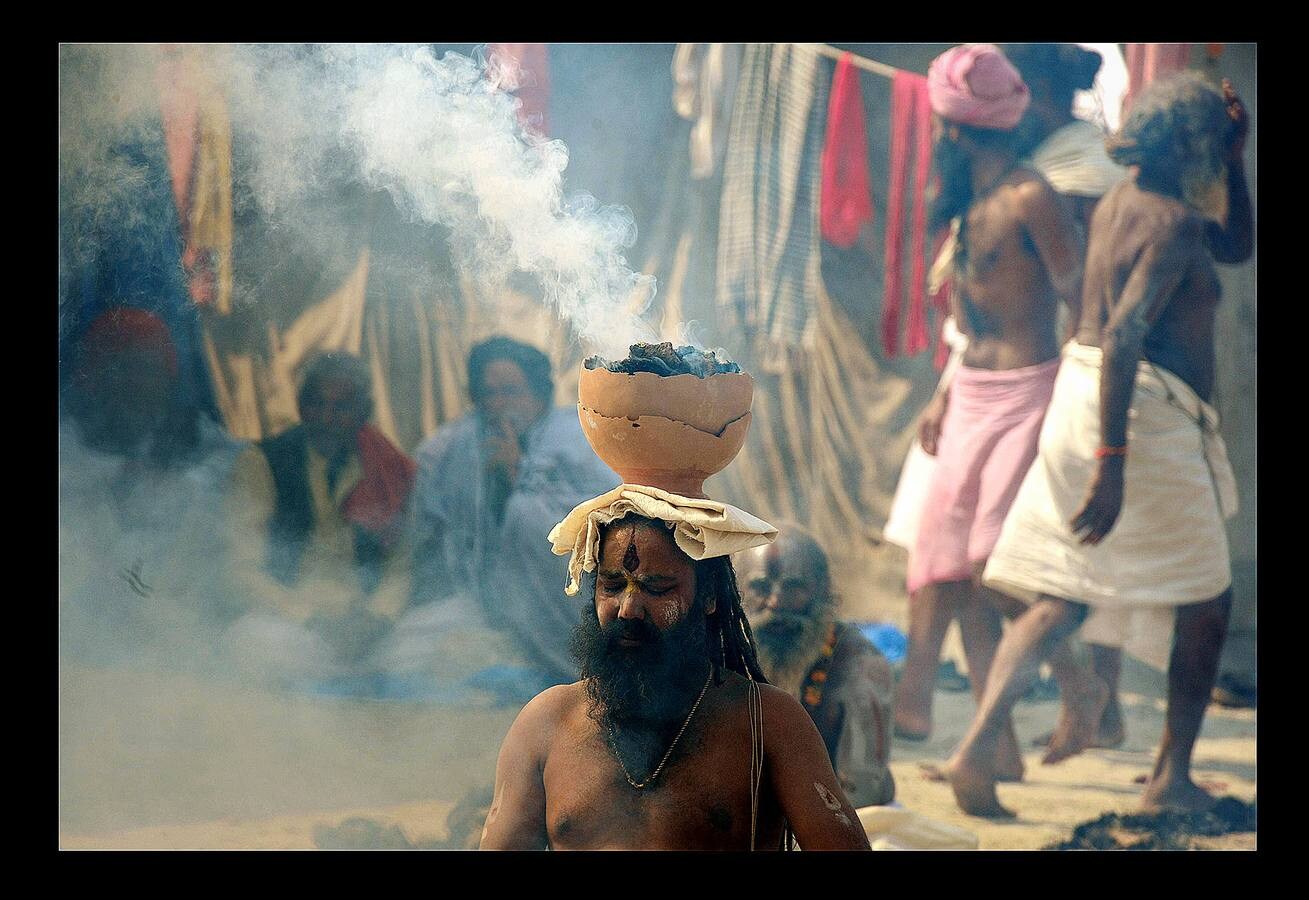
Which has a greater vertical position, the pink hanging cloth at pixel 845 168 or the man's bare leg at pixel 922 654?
the pink hanging cloth at pixel 845 168

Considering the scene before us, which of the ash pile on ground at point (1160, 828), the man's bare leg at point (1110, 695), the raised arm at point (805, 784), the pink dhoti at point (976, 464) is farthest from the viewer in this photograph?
the man's bare leg at point (1110, 695)

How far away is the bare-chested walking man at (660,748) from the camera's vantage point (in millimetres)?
2535

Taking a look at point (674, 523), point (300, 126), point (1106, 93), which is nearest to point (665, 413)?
point (674, 523)

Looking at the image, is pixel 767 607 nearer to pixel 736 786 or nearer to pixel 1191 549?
pixel 736 786

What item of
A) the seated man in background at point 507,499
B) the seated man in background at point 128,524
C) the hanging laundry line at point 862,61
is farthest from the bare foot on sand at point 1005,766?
the seated man in background at point 128,524

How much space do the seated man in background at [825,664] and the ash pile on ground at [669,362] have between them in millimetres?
1897

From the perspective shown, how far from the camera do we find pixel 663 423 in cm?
263

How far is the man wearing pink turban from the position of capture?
653 centimetres

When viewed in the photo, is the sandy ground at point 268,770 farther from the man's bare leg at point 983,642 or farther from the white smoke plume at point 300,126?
the white smoke plume at point 300,126

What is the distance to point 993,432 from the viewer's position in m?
6.62

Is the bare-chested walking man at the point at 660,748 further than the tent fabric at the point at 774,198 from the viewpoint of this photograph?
No

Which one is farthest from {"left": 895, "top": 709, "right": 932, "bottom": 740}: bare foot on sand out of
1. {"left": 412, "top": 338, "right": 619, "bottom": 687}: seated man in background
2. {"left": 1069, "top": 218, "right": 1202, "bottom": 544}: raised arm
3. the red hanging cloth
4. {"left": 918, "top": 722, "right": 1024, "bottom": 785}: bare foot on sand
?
the red hanging cloth

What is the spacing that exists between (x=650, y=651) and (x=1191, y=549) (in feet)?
14.9

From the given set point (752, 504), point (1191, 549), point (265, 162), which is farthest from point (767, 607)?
point (265, 162)
